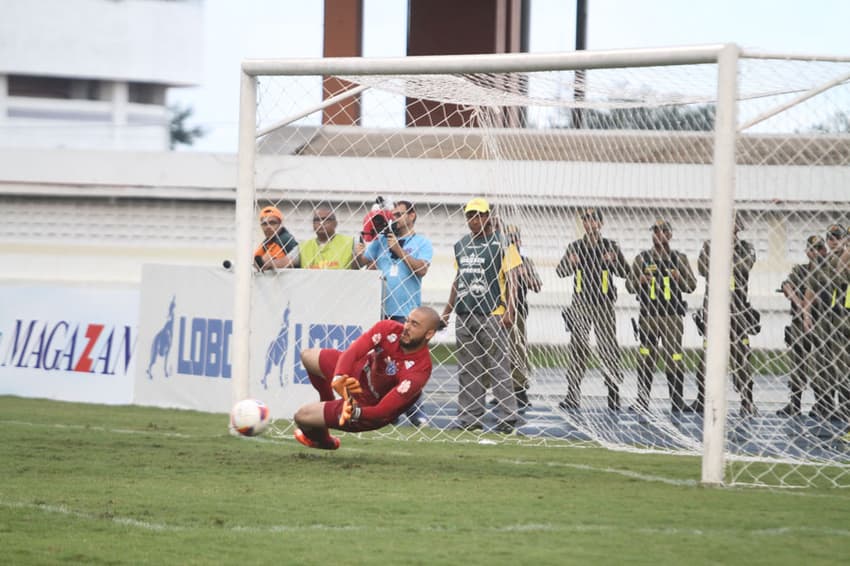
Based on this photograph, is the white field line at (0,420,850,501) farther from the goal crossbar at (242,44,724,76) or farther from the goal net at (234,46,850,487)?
the goal crossbar at (242,44,724,76)

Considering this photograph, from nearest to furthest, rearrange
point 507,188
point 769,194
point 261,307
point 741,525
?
point 741,525
point 769,194
point 261,307
point 507,188

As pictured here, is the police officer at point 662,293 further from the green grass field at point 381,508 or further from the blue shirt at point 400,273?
the green grass field at point 381,508

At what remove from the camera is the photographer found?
11945mm

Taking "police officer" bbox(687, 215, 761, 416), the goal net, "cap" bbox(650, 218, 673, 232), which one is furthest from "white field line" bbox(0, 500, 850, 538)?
"cap" bbox(650, 218, 673, 232)

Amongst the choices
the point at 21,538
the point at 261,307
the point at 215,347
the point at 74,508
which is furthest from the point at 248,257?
the point at 21,538

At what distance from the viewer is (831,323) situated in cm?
1061

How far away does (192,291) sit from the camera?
1381 centimetres

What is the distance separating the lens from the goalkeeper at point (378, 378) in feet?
29.2

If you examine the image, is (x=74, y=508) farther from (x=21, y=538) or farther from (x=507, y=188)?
(x=507, y=188)

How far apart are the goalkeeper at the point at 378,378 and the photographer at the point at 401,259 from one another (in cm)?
277


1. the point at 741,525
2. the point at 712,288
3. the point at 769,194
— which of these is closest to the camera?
the point at 741,525

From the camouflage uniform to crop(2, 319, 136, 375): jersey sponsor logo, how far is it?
637 centimetres

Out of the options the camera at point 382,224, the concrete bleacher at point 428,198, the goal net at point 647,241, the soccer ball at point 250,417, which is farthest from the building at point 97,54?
the soccer ball at point 250,417

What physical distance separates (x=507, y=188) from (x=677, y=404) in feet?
9.08
